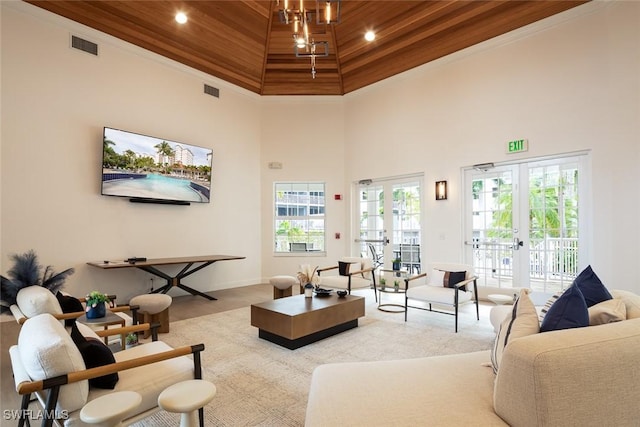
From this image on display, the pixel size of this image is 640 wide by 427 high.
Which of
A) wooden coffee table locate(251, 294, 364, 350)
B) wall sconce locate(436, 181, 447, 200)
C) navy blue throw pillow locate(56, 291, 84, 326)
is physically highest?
wall sconce locate(436, 181, 447, 200)

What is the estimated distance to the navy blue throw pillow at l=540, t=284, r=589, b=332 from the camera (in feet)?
4.71

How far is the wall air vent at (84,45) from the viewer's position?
477 centimetres

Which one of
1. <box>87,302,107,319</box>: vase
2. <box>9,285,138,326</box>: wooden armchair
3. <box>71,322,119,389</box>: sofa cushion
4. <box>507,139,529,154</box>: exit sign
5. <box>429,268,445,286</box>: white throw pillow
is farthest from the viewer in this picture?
<box>507,139,529,154</box>: exit sign

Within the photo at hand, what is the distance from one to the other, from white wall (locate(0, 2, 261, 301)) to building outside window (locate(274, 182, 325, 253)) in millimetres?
1243

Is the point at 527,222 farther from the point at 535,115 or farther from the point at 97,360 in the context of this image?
the point at 97,360

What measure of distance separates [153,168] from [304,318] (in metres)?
3.83

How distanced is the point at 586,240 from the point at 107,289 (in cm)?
708

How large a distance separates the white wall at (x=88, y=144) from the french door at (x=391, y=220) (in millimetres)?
3010

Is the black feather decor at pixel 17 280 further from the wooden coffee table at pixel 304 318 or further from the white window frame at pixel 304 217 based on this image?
the white window frame at pixel 304 217

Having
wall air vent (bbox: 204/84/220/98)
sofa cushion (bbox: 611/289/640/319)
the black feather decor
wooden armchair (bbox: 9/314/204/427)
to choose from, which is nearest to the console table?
the black feather decor

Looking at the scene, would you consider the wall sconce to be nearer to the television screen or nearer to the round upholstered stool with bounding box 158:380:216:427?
the television screen

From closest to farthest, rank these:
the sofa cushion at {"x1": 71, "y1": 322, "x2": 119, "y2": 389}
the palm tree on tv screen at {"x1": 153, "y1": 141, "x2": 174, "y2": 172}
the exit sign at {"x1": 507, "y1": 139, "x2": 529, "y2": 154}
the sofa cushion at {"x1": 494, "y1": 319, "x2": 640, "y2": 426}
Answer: the sofa cushion at {"x1": 494, "y1": 319, "x2": 640, "y2": 426}
the sofa cushion at {"x1": 71, "y1": 322, "x2": 119, "y2": 389}
the exit sign at {"x1": 507, "y1": 139, "x2": 529, "y2": 154}
the palm tree on tv screen at {"x1": 153, "y1": 141, "x2": 174, "y2": 172}

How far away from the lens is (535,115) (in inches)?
190

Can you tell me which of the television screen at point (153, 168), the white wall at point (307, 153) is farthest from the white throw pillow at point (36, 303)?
the white wall at point (307, 153)
